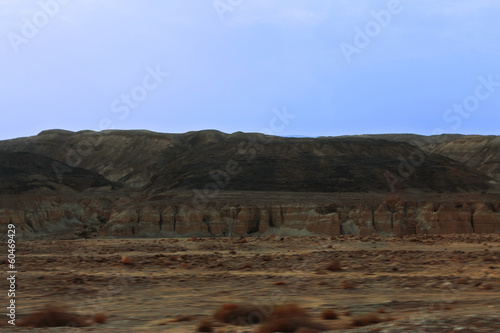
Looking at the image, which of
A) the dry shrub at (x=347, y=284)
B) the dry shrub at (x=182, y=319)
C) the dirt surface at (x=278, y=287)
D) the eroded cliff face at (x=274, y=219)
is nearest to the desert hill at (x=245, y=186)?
the eroded cliff face at (x=274, y=219)

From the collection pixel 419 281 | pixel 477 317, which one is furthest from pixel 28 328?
pixel 419 281

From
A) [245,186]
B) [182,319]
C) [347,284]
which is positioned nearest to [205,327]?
[182,319]

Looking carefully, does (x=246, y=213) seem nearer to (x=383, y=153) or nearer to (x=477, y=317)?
(x=477, y=317)

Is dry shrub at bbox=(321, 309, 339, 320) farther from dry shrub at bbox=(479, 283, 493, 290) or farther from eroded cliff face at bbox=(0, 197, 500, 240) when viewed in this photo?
eroded cliff face at bbox=(0, 197, 500, 240)

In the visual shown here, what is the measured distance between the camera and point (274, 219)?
44.2 meters

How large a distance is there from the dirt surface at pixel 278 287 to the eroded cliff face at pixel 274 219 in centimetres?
1524

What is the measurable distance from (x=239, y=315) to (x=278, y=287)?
4.48m

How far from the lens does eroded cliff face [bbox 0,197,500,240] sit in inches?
1559

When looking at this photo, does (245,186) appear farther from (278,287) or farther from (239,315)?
(239,315)

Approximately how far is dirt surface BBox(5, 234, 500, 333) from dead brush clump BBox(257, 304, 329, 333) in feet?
1.28

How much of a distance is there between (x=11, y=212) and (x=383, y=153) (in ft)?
202

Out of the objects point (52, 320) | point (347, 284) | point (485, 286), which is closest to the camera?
point (52, 320)

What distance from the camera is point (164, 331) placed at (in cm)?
912

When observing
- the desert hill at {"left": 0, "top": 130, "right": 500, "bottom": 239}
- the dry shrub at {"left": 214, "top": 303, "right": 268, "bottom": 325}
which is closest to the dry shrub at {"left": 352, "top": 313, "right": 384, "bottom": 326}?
the dry shrub at {"left": 214, "top": 303, "right": 268, "bottom": 325}
